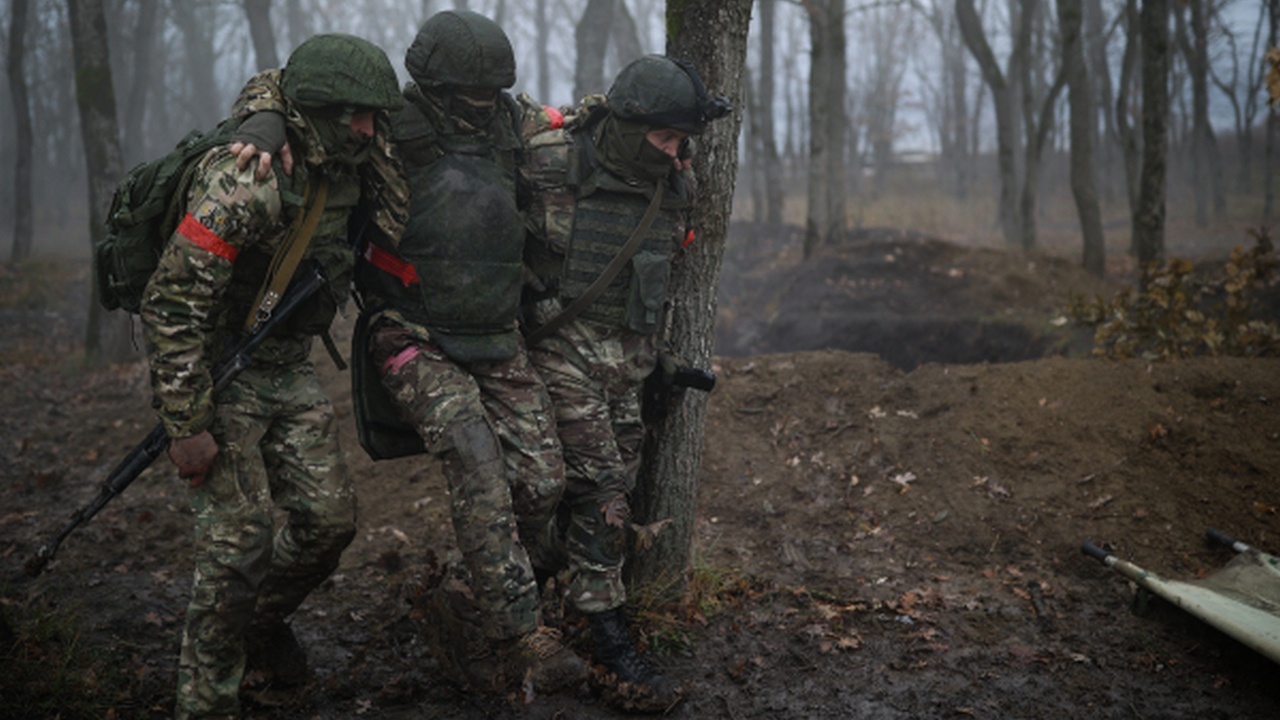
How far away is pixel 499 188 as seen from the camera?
11.7 feet

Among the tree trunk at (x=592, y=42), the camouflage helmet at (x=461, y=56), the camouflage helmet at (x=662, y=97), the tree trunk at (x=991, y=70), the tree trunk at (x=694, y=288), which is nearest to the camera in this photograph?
the camouflage helmet at (x=461, y=56)

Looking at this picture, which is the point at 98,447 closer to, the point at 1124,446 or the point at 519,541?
the point at 519,541

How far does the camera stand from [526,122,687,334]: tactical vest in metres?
3.76

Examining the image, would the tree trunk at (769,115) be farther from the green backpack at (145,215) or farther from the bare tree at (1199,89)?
the green backpack at (145,215)

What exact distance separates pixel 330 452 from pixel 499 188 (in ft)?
4.09

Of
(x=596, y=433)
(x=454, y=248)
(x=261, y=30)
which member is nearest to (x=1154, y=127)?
(x=596, y=433)

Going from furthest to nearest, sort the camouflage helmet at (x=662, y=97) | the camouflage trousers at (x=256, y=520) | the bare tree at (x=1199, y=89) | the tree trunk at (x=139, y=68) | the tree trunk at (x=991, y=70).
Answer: the tree trunk at (x=139, y=68) → the bare tree at (x=1199, y=89) → the tree trunk at (x=991, y=70) → the camouflage helmet at (x=662, y=97) → the camouflage trousers at (x=256, y=520)

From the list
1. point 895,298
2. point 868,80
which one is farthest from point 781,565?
point 868,80

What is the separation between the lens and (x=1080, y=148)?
12.4 m

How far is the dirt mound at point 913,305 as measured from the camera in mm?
10586

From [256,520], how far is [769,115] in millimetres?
18752

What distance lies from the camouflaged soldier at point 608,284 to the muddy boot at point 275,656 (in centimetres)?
117

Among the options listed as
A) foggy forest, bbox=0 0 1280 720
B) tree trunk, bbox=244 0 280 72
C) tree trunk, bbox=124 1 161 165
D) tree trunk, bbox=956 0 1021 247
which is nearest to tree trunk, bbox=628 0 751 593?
foggy forest, bbox=0 0 1280 720

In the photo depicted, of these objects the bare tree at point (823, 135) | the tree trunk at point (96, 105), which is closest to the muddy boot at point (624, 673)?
the tree trunk at point (96, 105)
